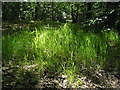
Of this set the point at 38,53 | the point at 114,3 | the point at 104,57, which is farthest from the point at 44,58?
the point at 114,3

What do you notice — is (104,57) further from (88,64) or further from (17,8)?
(17,8)

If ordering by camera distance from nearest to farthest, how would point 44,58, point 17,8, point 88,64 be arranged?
point 88,64, point 44,58, point 17,8

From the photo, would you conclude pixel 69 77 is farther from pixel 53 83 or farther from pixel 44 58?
pixel 44 58

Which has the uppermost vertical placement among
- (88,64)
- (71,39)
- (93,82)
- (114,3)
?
(114,3)

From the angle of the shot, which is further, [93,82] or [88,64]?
[88,64]

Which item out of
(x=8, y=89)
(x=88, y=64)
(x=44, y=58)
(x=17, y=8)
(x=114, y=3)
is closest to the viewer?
(x=8, y=89)

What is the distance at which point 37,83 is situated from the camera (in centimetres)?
190

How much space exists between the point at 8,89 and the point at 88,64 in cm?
127

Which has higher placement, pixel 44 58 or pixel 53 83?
pixel 44 58

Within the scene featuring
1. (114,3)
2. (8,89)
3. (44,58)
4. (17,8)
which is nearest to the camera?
(8,89)

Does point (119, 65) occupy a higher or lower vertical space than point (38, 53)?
lower

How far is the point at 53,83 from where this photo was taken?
196 cm

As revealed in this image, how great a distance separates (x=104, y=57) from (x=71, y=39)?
101cm

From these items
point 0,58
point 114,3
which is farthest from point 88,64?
point 114,3
